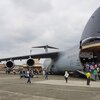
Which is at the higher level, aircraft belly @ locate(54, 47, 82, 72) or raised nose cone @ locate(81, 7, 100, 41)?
raised nose cone @ locate(81, 7, 100, 41)

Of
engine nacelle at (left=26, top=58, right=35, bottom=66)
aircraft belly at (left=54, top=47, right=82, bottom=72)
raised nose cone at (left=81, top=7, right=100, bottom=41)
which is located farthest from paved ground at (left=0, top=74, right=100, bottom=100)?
engine nacelle at (left=26, top=58, right=35, bottom=66)

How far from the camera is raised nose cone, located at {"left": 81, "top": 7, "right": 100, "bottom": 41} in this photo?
50.1ft

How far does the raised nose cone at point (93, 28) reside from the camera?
15273 mm

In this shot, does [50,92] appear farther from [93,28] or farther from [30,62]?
[30,62]

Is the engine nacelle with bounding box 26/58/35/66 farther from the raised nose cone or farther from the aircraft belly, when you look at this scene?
the raised nose cone

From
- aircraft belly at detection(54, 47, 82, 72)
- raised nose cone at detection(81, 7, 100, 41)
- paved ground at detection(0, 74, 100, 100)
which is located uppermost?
raised nose cone at detection(81, 7, 100, 41)

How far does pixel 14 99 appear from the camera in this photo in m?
6.46

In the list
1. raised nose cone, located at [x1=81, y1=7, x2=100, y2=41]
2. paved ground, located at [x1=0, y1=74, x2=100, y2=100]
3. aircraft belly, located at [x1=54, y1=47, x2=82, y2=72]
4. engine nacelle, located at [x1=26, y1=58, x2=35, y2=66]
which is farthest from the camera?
engine nacelle, located at [x1=26, y1=58, x2=35, y2=66]

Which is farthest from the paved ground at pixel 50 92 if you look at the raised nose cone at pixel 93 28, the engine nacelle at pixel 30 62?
the engine nacelle at pixel 30 62

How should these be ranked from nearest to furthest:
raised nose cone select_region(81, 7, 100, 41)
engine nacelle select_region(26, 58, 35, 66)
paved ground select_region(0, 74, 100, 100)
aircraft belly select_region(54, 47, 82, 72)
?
1. paved ground select_region(0, 74, 100, 100)
2. raised nose cone select_region(81, 7, 100, 41)
3. aircraft belly select_region(54, 47, 82, 72)
4. engine nacelle select_region(26, 58, 35, 66)

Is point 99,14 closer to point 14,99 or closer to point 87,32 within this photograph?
point 87,32

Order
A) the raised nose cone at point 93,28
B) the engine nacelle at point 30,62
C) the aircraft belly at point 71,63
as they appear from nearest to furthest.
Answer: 1. the raised nose cone at point 93,28
2. the aircraft belly at point 71,63
3. the engine nacelle at point 30,62

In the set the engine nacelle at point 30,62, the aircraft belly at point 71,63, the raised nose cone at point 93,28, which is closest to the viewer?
the raised nose cone at point 93,28

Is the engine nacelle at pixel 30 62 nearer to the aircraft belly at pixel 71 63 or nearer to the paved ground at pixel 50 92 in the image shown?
the aircraft belly at pixel 71 63
